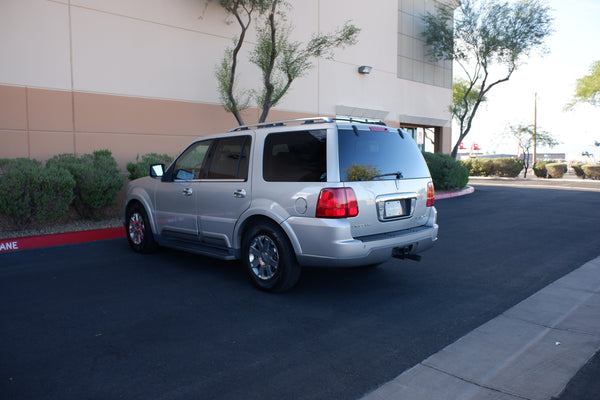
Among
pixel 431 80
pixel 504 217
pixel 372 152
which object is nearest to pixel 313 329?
pixel 372 152

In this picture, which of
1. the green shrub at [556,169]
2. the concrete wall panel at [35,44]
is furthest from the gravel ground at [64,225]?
the green shrub at [556,169]

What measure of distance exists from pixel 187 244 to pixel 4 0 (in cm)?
782

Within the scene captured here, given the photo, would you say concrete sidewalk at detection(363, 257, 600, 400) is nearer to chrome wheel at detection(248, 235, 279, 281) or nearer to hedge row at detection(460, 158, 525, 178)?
chrome wheel at detection(248, 235, 279, 281)

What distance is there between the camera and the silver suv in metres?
5.00

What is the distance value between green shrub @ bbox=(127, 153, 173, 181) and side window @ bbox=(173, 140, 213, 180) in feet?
14.9

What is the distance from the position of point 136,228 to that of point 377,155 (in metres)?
4.45

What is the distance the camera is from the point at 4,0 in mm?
10328

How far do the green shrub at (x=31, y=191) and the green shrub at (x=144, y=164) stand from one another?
198cm

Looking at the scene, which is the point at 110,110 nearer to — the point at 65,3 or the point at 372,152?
the point at 65,3

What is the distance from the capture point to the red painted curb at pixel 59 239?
27.7 ft

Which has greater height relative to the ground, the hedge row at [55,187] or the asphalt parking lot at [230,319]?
the hedge row at [55,187]

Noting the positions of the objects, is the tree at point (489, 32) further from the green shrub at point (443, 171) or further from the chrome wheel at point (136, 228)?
the chrome wheel at point (136, 228)

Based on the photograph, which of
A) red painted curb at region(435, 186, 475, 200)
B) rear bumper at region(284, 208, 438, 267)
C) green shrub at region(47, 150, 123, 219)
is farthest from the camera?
red painted curb at region(435, 186, 475, 200)

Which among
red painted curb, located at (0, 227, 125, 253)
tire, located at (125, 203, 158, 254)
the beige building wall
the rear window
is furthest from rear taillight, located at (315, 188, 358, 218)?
the beige building wall
